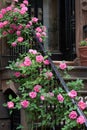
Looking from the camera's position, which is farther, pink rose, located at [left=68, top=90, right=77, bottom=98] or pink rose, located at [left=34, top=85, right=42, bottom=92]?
pink rose, located at [left=34, top=85, right=42, bottom=92]

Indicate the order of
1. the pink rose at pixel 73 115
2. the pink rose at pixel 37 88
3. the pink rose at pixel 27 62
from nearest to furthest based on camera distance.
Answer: the pink rose at pixel 73 115
the pink rose at pixel 37 88
the pink rose at pixel 27 62

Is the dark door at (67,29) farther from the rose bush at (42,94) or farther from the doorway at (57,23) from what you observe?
the rose bush at (42,94)

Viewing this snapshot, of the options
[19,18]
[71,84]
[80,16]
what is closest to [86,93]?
[71,84]

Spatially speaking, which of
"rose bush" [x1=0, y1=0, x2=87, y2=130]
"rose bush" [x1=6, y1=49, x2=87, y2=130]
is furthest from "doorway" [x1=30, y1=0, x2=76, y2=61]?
"rose bush" [x1=6, y1=49, x2=87, y2=130]

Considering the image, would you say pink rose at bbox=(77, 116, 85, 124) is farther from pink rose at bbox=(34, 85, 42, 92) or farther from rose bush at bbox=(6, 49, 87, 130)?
pink rose at bbox=(34, 85, 42, 92)

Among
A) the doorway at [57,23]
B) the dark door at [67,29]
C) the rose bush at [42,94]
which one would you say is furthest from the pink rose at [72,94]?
the doorway at [57,23]

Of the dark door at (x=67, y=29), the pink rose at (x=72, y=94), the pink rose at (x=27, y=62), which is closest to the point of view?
the pink rose at (x=72, y=94)

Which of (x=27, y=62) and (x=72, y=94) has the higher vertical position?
(x=27, y=62)

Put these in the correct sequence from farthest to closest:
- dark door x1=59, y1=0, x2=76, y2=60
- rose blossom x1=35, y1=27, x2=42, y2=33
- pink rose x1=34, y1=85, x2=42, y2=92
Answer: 1. dark door x1=59, y1=0, x2=76, y2=60
2. rose blossom x1=35, y1=27, x2=42, y2=33
3. pink rose x1=34, y1=85, x2=42, y2=92

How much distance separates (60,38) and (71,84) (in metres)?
3.68

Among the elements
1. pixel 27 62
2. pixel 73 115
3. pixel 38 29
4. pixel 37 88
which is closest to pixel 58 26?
pixel 38 29

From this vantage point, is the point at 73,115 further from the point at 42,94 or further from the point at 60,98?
the point at 42,94

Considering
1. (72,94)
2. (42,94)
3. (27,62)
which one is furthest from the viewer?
(27,62)

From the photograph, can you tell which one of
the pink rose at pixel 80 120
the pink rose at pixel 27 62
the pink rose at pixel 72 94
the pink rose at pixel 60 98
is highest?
the pink rose at pixel 27 62
